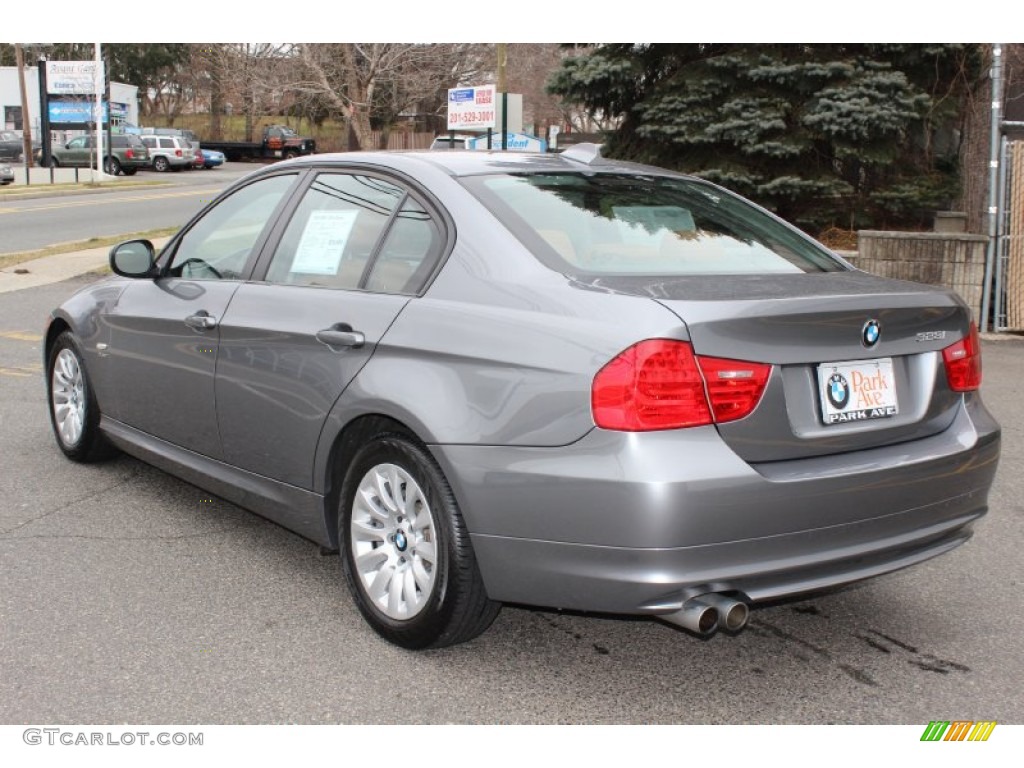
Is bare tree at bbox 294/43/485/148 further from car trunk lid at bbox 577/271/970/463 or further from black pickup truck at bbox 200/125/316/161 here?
car trunk lid at bbox 577/271/970/463

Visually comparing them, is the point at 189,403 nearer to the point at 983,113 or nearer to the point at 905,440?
the point at 905,440

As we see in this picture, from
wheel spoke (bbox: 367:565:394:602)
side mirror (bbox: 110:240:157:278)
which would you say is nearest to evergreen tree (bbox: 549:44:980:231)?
side mirror (bbox: 110:240:157:278)

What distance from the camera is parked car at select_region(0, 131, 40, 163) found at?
49.8m

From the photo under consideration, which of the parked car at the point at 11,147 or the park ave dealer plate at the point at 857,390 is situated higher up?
the parked car at the point at 11,147

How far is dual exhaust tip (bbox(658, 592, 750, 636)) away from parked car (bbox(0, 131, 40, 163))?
5167 centimetres

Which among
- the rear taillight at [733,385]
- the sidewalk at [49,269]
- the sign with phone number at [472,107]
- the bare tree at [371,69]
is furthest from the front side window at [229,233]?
the bare tree at [371,69]

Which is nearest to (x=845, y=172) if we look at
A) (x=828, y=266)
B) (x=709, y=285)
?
(x=828, y=266)

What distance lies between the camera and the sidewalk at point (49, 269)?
14742 mm

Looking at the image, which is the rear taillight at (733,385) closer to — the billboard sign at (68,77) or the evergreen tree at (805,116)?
the evergreen tree at (805,116)

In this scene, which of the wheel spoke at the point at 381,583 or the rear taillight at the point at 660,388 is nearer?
the rear taillight at the point at 660,388

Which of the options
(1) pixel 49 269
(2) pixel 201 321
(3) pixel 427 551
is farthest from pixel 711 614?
(1) pixel 49 269

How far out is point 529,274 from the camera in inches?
143

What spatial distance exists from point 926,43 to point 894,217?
2.07m

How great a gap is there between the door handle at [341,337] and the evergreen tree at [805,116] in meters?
9.79
